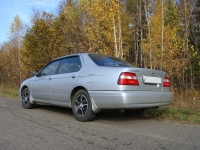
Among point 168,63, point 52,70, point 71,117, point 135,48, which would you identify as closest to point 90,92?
point 71,117

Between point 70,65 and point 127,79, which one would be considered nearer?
point 127,79

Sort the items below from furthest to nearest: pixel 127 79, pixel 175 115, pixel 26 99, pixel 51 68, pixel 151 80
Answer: pixel 26 99
pixel 51 68
pixel 175 115
pixel 151 80
pixel 127 79

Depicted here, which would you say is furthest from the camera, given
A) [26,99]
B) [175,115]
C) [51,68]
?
[26,99]

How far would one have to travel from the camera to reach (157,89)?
5215mm

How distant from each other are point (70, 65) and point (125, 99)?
2.06 metres

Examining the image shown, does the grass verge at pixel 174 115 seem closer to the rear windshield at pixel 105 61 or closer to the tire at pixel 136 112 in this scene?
the tire at pixel 136 112

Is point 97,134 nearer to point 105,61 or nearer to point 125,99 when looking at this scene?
point 125,99

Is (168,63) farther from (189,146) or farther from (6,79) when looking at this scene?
(6,79)

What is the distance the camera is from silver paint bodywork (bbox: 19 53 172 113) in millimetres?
4707

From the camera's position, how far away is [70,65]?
6.09m

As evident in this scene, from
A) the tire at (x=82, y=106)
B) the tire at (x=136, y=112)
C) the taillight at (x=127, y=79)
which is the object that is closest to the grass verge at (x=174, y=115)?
the tire at (x=136, y=112)

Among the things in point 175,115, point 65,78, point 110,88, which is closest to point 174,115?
point 175,115

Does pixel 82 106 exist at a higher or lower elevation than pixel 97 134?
higher

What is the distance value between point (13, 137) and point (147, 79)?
2.85m
